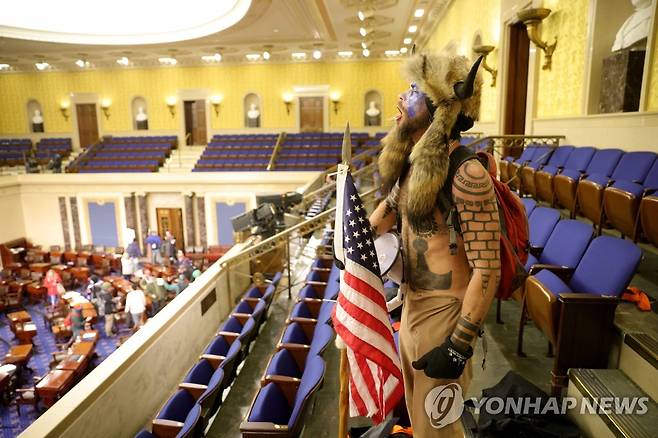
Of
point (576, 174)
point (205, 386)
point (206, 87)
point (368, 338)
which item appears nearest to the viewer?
point (368, 338)

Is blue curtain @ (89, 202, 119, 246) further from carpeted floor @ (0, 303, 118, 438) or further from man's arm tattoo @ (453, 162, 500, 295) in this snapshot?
man's arm tattoo @ (453, 162, 500, 295)

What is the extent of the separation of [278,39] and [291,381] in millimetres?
14223

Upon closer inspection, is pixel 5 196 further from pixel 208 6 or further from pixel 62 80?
pixel 208 6

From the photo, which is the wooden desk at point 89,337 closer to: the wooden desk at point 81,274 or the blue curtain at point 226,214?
the wooden desk at point 81,274

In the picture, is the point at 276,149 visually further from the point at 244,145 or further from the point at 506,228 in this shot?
the point at 506,228

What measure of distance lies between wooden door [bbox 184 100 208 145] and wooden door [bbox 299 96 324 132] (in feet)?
15.4

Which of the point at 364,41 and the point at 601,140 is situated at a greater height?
the point at 364,41

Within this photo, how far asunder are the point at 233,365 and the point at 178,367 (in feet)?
6.05

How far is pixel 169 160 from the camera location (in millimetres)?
18469

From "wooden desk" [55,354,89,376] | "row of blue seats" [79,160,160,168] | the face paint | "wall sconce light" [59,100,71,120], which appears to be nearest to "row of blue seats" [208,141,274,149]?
"row of blue seats" [79,160,160,168]

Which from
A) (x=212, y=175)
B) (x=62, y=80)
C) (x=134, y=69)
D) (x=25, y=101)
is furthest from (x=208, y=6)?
(x=25, y=101)

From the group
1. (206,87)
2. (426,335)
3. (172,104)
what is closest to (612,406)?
(426,335)

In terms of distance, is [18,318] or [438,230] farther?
[18,318]

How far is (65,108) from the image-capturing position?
20906 mm
